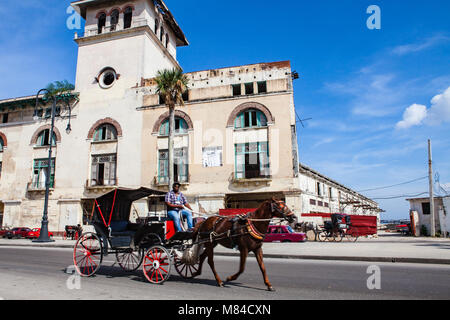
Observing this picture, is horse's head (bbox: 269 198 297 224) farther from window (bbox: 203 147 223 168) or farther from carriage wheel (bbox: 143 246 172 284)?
window (bbox: 203 147 223 168)

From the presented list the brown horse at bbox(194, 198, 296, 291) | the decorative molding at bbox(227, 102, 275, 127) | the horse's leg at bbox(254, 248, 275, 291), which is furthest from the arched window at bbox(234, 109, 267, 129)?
the horse's leg at bbox(254, 248, 275, 291)

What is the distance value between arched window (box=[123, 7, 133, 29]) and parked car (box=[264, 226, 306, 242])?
28003 mm

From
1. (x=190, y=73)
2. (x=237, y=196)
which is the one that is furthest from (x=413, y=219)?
(x=190, y=73)

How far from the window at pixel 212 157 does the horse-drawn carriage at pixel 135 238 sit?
19.9 meters

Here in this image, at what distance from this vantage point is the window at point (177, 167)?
30.4 m

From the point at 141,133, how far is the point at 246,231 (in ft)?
88.6

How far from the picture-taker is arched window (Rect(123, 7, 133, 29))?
35.8m

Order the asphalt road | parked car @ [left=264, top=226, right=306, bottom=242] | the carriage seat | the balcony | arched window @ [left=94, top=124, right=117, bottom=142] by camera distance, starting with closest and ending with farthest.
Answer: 1. the asphalt road
2. the carriage seat
3. parked car @ [left=264, top=226, right=306, bottom=242]
4. the balcony
5. arched window @ [left=94, top=124, right=117, bottom=142]

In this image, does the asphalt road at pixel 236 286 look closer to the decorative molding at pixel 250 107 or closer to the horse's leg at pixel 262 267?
the horse's leg at pixel 262 267

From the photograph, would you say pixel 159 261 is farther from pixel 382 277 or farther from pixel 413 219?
pixel 413 219

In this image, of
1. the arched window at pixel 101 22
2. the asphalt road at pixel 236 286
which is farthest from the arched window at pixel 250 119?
the asphalt road at pixel 236 286

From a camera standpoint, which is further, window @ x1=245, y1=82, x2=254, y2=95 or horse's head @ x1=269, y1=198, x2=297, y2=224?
window @ x1=245, y1=82, x2=254, y2=95

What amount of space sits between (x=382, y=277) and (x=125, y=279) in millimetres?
6821

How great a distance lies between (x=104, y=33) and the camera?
116 ft
